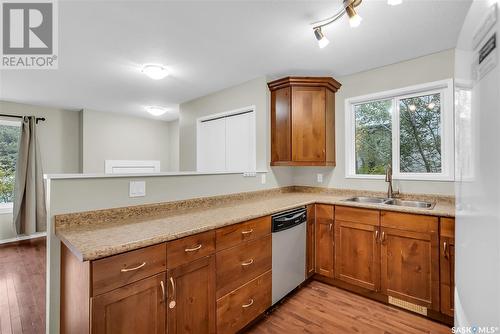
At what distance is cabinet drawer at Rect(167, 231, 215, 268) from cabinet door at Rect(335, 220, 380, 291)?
55.9 inches

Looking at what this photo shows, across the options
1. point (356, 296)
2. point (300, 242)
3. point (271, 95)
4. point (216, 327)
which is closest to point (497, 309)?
point (216, 327)

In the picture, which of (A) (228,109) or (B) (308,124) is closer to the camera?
(B) (308,124)

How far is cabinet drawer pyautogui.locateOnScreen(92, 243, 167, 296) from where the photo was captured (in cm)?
105

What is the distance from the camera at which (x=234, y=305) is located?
1652 millimetres

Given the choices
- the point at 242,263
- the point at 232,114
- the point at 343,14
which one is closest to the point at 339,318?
the point at 242,263

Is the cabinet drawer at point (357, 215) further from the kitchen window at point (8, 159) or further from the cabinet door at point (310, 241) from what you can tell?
the kitchen window at point (8, 159)

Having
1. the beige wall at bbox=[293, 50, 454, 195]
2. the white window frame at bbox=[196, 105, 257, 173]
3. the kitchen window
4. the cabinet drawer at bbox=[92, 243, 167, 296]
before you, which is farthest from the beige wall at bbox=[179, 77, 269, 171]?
the kitchen window

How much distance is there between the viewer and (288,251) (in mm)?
2166

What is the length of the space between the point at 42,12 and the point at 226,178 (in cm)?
196

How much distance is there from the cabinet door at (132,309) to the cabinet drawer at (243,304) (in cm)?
45

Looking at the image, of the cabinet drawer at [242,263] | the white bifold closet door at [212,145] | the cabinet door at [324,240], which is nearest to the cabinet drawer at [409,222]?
the cabinet door at [324,240]

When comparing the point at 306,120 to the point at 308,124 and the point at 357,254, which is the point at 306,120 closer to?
the point at 308,124

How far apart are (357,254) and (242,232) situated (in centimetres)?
124

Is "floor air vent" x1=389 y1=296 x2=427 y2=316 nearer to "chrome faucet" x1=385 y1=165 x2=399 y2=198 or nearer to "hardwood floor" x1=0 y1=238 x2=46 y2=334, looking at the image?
"chrome faucet" x1=385 y1=165 x2=399 y2=198
